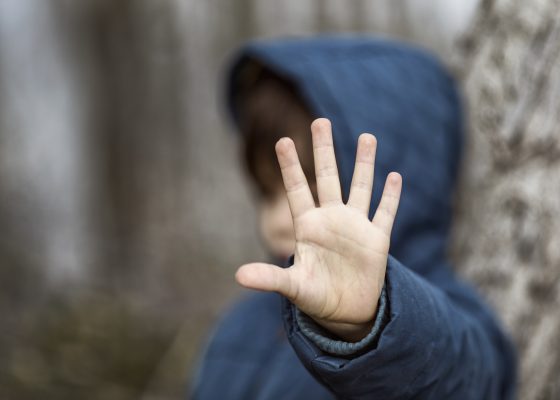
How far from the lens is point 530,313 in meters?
1.33

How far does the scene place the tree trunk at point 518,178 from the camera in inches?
50.7

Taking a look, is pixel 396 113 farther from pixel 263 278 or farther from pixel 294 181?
pixel 263 278

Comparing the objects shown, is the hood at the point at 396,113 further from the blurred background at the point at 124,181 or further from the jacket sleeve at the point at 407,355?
the blurred background at the point at 124,181

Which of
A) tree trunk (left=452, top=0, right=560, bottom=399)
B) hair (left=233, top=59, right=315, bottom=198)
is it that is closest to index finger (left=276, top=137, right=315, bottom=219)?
hair (left=233, top=59, right=315, bottom=198)

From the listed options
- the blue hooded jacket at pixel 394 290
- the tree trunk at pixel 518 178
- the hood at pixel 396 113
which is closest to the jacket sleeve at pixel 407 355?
the blue hooded jacket at pixel 394 290

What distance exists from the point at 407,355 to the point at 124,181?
3.93 meters

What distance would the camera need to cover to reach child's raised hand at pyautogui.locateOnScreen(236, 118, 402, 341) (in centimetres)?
80

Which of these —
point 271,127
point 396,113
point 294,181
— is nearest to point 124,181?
point 271,127

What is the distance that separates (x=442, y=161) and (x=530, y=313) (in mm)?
364

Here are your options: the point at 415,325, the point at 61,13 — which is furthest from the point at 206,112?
the point at 415,325

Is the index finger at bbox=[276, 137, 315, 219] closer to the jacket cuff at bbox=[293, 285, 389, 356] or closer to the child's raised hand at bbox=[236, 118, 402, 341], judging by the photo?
the child's raised hand at bbox=[236, 118, 402, 341]

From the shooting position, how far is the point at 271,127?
1381 millimetres

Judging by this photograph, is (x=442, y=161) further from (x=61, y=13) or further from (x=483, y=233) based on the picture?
(x=61, y=13)

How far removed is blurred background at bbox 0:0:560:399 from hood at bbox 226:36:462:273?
202 centimetres
